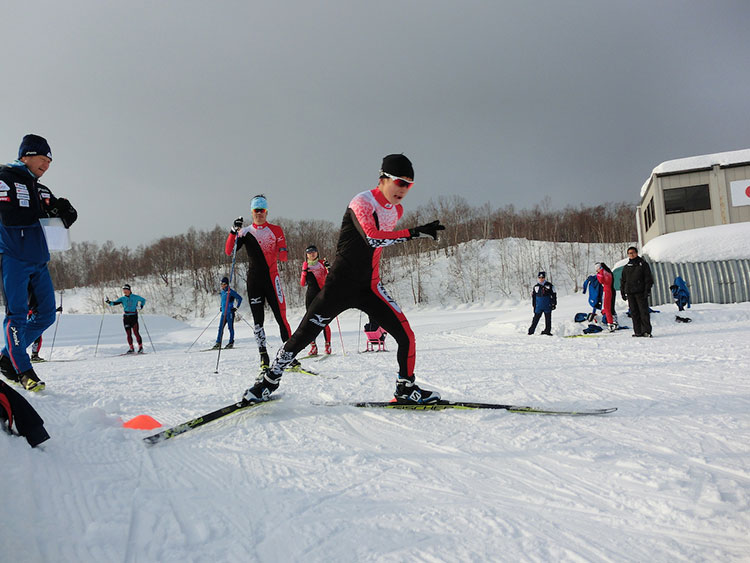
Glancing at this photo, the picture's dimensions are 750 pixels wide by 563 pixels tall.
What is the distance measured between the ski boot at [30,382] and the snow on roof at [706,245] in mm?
21827

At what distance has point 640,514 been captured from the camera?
1649 mm

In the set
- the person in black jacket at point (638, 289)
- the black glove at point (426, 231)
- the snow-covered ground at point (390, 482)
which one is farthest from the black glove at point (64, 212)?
the person in black jacket at point (638, 289)

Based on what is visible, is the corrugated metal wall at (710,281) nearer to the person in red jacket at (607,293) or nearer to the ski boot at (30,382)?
the person in red jacket at (607,293)

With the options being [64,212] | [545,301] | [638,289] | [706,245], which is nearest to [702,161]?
[706,245]

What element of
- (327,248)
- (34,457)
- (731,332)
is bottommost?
(731,332)

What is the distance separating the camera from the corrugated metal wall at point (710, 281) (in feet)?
57.6

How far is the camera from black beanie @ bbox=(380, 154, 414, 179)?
3324mm

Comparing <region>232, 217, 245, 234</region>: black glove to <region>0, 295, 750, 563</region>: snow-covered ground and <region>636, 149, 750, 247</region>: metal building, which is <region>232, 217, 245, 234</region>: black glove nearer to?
<region>0, 295, 750, 563</region>: snow-covered ground

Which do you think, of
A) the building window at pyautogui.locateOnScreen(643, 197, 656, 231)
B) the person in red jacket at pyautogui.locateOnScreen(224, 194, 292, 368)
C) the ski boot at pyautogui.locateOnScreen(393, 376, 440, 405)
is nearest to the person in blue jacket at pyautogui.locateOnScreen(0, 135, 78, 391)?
the person in red jacket at pyautogui.locateOnScreen(224, 194, 292, 368)

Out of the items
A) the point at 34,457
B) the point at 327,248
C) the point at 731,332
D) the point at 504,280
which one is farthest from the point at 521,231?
the point at 34,457

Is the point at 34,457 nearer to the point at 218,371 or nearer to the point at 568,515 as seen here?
the point at 568,515

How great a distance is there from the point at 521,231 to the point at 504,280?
15.9 meters

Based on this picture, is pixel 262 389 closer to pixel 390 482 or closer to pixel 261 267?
pixel 390 482

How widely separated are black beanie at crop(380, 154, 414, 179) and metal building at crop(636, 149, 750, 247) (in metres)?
22.0
